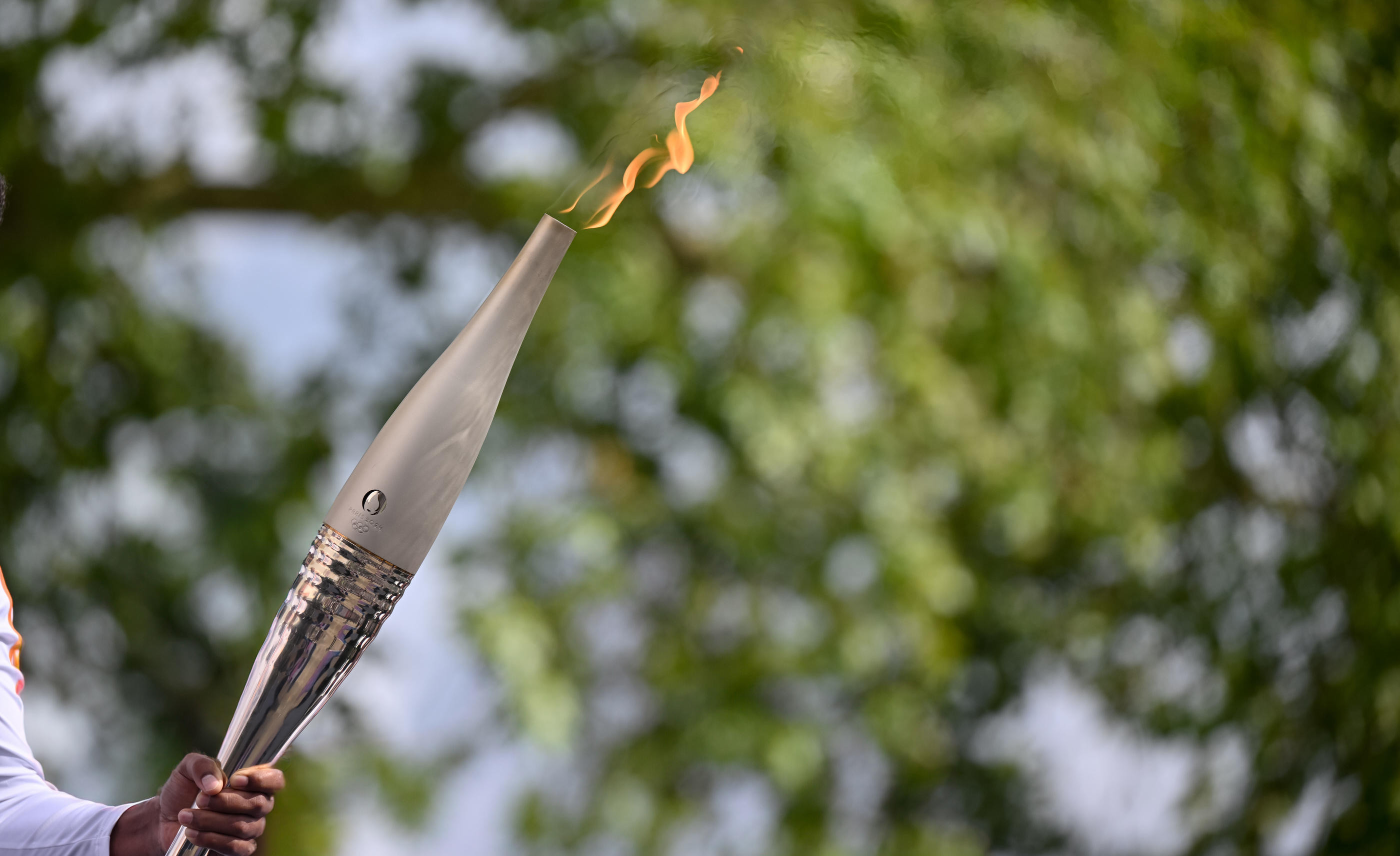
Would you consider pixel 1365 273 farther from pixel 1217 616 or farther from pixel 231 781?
pixel 231 781

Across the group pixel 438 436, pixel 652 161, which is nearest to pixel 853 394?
pixel 652 161

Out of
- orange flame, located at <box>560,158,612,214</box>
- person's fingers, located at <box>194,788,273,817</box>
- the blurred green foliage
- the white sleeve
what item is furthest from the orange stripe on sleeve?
the blurred green foliage

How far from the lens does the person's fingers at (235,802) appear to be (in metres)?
0.35

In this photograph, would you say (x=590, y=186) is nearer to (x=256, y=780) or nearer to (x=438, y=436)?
(x=438, y=436)

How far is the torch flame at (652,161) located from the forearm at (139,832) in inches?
9.9

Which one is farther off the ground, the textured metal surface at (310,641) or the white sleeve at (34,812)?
the textured metal surface at (310,641)

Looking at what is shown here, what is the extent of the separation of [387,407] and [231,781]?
27.5 inches

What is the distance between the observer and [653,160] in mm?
450

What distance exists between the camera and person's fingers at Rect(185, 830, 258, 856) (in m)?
0.35

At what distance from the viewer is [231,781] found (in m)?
0.36

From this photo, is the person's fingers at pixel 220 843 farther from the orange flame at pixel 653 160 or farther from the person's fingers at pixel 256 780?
the orange flame at pixel 653 160

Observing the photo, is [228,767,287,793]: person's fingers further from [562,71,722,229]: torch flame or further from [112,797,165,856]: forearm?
[562,71,722,229]: torch flame

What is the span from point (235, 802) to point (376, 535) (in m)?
0.10

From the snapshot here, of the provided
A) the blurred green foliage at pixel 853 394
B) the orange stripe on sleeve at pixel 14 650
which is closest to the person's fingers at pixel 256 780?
the orange stripe on sleeve at pixel 14 650
